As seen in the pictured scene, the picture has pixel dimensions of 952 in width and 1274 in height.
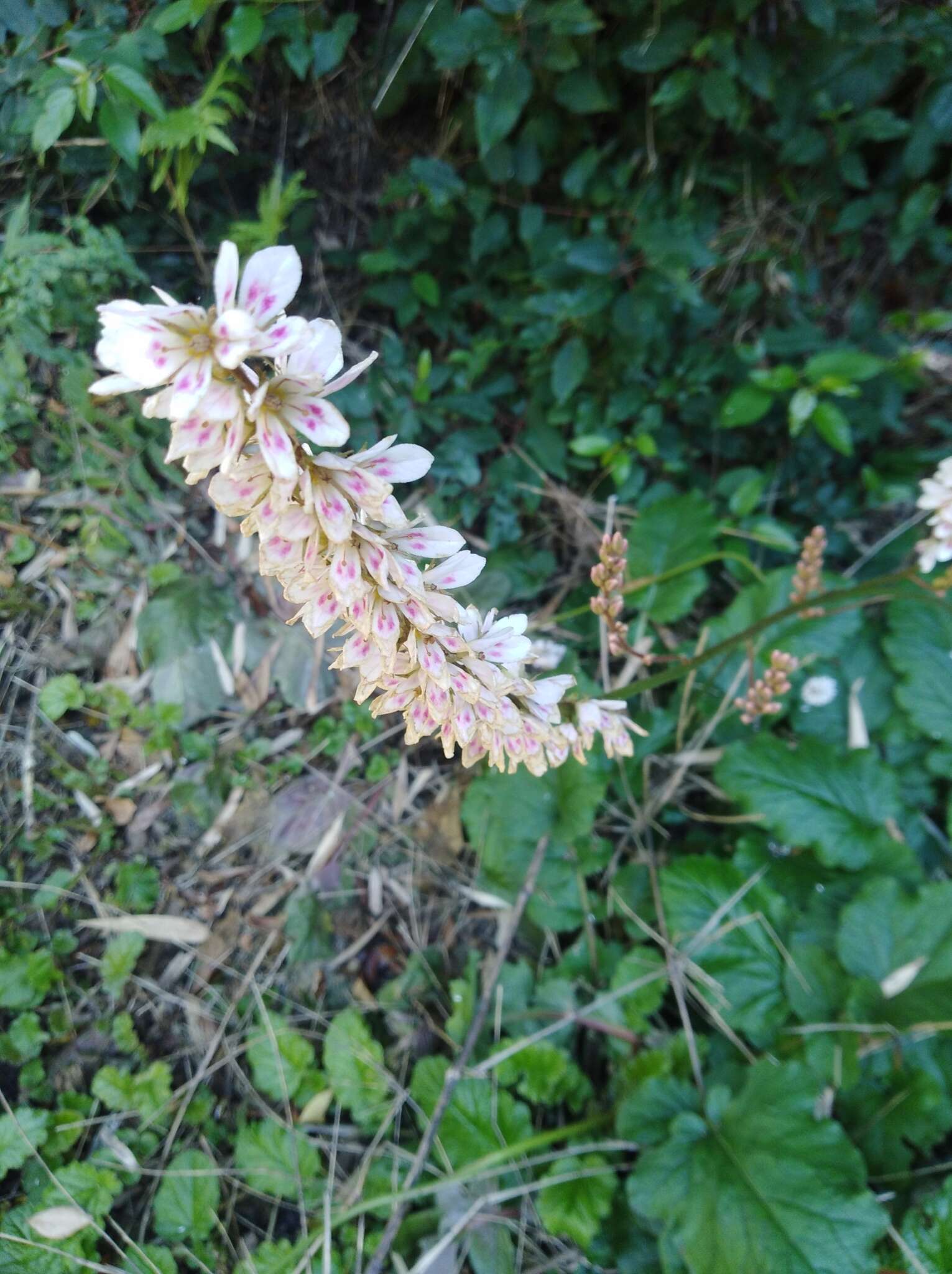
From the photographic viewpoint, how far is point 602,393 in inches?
107

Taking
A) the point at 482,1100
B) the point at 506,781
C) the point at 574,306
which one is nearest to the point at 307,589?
the point at 506,781

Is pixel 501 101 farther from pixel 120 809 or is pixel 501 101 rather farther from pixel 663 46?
pixel 120 809

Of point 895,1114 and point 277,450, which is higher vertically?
point 277,450

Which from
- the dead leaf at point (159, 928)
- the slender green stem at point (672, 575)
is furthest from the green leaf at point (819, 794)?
the dead leaf at point (159, 928)

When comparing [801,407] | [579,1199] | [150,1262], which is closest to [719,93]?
[801,407]

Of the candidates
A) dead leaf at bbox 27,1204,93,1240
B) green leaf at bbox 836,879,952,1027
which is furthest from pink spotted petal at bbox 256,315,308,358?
dead leaf at bbox 27,1204,93,1240

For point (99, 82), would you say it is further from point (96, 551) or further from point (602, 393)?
point (602, 393)

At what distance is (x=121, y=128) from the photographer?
73.9 inches

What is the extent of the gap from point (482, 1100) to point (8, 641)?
2.26m

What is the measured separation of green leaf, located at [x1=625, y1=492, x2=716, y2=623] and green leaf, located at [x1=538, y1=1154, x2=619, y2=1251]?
5.62ft

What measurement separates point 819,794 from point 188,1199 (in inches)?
91.5

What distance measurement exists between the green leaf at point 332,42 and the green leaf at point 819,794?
2.46m

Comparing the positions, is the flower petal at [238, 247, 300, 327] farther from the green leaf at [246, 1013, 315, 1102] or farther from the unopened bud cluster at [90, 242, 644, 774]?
the green leaf at [246, 1013, 315, 1102]

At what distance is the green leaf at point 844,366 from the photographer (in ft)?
8.13
